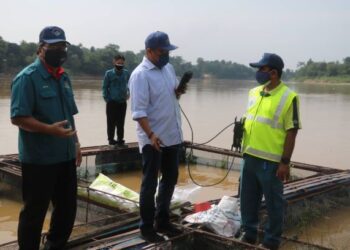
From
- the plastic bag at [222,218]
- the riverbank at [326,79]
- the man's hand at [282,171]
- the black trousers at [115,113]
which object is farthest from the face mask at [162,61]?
the riverbank at [326,79]

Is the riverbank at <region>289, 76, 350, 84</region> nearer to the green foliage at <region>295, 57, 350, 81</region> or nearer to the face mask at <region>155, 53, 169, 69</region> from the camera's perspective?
the green foliage at <region>295, 57, 350, 81</region>

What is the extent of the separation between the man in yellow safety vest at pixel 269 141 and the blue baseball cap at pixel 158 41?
0.69m

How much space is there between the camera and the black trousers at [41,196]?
302 cm

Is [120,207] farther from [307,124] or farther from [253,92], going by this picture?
[307,124]

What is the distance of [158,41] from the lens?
11.4ft

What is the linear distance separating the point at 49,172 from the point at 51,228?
0.54 m

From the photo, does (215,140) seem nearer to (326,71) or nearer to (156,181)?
(156,181)

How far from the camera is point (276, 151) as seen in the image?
352 cm

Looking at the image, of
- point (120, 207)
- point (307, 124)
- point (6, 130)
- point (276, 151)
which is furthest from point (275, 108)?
point (307, 124)

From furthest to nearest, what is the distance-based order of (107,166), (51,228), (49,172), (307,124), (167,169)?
1. (307,124)
2. (107,166)
3. (167,169)
4. (51,228)
5. (49,172)

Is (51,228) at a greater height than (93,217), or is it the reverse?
(51,228)

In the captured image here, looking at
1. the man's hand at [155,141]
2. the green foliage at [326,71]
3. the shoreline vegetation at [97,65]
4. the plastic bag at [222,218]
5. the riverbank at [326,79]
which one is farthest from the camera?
the green foliage at [326,71]

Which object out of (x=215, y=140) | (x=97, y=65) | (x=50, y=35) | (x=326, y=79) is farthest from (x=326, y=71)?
(x=50, y=35)

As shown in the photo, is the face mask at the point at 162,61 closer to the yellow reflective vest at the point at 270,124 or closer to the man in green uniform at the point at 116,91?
the yellow reflective vest at the point at 270,124
